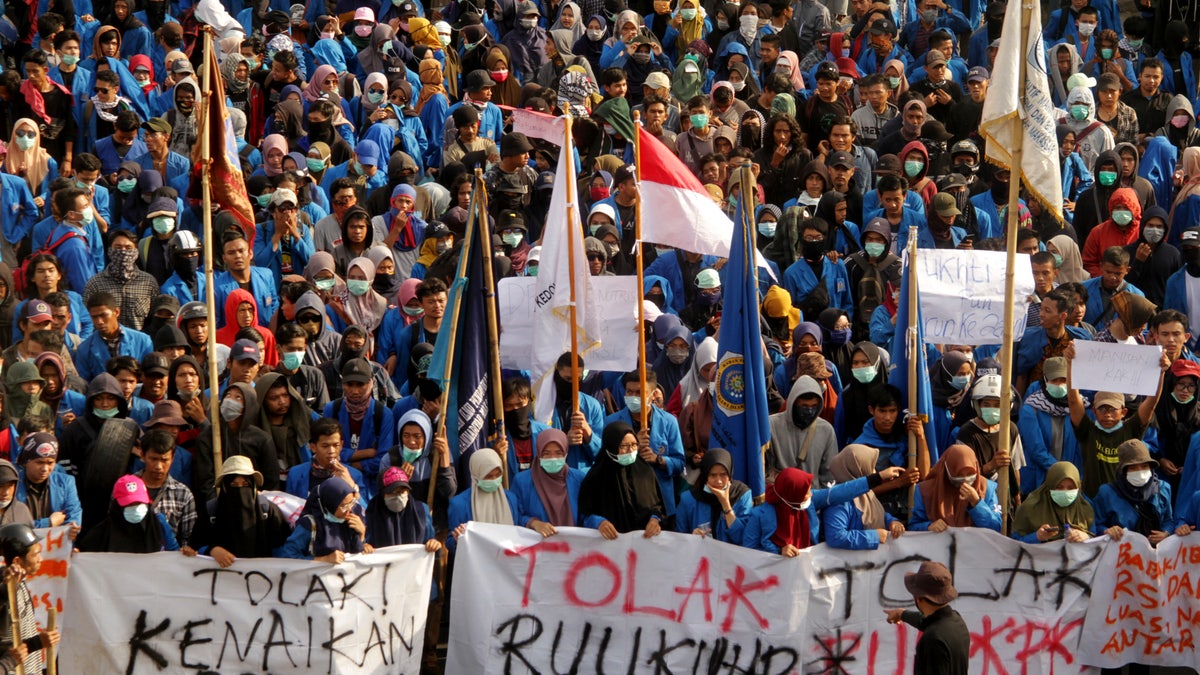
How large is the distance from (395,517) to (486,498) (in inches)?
26.4

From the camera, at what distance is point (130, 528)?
42.4 feet

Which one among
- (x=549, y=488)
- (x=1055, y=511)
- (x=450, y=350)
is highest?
(x=450, y=350)

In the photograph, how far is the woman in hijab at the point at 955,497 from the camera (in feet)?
42.8

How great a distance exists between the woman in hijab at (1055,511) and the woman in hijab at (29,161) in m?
9.41

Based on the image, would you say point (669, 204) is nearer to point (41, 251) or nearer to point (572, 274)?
point (572, 274)

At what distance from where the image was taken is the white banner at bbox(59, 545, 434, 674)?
41.2 feet

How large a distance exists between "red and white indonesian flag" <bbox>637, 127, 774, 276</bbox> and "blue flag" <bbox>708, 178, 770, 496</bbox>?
410mm

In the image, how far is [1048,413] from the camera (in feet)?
47.9

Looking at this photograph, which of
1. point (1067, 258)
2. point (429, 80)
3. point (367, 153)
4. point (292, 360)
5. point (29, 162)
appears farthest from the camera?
point (429, 80)

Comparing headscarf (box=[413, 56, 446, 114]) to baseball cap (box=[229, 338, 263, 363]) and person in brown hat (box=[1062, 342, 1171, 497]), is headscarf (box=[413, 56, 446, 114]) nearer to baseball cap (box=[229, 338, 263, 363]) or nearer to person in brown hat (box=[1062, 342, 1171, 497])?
baseball cap (box=[229, 338, 263, 363])

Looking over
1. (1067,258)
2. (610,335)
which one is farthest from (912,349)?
(1067,258)

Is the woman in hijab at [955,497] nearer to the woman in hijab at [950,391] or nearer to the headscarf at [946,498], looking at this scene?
the headscarf at [946,498]

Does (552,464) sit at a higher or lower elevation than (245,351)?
lower

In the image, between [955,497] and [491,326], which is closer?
[955,497]
